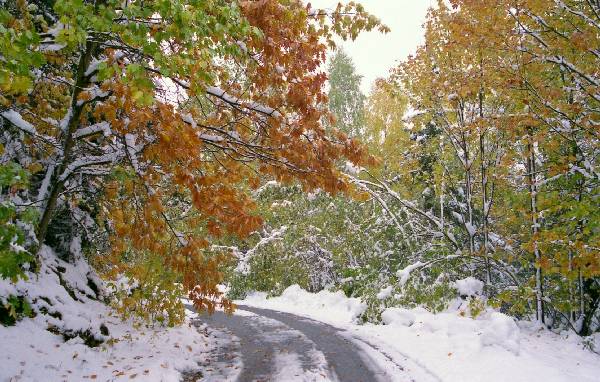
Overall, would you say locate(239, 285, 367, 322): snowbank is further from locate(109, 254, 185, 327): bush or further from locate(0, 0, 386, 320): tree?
locate(0, 0, 386, 320): tree

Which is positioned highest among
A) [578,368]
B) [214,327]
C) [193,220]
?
[193,220]

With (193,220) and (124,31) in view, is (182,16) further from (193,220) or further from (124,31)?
(193,220)

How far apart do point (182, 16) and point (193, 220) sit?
486 cm

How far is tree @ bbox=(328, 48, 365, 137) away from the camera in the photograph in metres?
32.6

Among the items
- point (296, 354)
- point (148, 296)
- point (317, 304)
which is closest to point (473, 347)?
point (296, 354)

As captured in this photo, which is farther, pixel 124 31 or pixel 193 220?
pixel 193 220

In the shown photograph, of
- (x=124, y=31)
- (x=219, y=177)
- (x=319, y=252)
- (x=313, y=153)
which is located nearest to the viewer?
(x=124, y=31)

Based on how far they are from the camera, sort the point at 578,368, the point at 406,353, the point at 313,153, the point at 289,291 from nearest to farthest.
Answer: the point at 313,153
the point at 578,368
the point at 406,353
the point at 289,291

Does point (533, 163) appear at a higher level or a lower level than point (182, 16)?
higher

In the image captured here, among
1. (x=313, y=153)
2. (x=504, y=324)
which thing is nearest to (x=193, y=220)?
(x=313, y=153)

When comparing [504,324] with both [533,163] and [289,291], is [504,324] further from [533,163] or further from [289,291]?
[289,291]

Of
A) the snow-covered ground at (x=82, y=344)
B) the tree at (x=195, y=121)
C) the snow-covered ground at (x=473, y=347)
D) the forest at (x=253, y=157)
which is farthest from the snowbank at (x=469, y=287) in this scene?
the tree at (x=195, y=121)

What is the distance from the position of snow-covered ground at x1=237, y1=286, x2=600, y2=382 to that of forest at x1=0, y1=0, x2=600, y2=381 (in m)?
0.28

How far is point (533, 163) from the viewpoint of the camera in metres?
12.1
